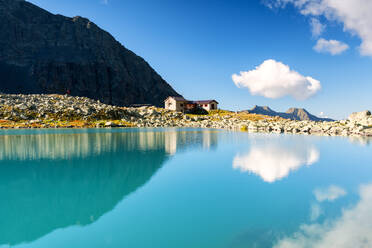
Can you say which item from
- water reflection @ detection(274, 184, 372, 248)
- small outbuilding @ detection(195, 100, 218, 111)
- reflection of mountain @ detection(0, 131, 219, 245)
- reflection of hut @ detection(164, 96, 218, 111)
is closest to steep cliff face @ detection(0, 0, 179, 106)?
reflection of hut @ detection(164, 96, 218, 111)

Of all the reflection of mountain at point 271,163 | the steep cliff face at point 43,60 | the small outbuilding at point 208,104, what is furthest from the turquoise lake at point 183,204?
the steep cliff face at point 43,60

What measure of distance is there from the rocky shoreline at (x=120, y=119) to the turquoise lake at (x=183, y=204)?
43.3m

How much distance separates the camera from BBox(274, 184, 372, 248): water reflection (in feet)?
27.1

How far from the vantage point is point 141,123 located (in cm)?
8094

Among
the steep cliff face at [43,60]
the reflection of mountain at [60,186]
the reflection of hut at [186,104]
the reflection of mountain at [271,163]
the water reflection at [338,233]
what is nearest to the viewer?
the water reflection at [338,233]

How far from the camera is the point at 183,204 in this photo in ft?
38.5

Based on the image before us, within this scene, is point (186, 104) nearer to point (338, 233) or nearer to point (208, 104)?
point (208, 104)

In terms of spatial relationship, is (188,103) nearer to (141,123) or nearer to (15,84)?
(141,123)

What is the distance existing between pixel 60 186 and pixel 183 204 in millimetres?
8409

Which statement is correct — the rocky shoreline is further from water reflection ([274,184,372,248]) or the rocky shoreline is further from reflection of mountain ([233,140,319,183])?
water reflection ([274,184,372,248])

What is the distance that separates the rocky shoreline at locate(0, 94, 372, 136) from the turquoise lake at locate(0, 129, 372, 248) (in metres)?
43.3

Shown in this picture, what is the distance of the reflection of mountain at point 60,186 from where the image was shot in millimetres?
9686

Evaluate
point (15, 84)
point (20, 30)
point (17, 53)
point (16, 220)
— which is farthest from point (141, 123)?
point (20, 30)

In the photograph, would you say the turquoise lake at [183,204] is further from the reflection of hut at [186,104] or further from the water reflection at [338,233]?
the reflection of hut at [186,104]
